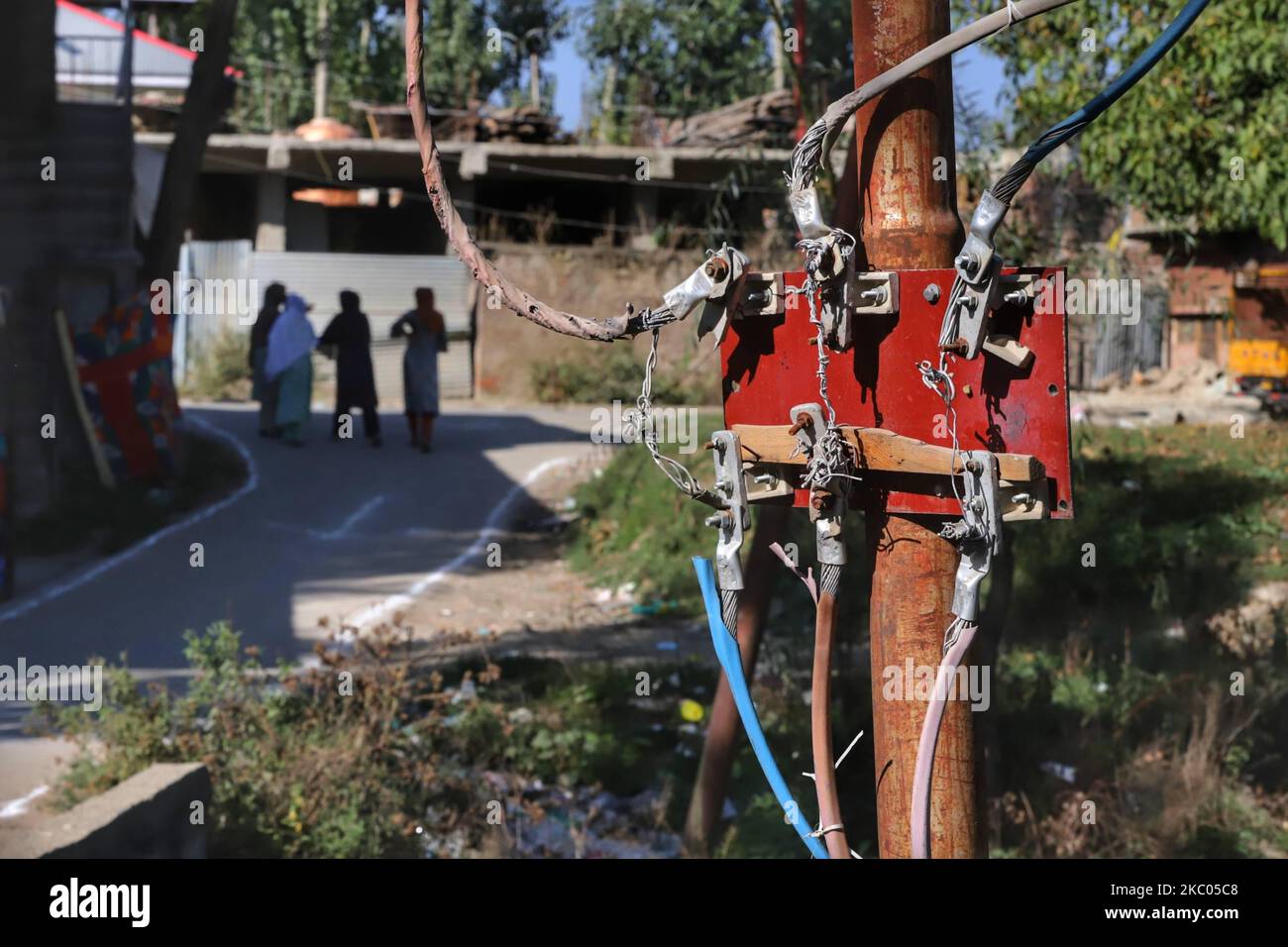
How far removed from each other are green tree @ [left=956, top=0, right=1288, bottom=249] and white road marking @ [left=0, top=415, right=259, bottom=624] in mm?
6653

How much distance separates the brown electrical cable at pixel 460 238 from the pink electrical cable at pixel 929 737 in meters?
0.76

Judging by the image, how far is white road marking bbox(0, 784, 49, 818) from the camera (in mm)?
4996

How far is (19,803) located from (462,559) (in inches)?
221

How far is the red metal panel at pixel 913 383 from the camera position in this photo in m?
2.26

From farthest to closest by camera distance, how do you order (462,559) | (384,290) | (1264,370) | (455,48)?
(455,48) < (384,290) < (1264,370) < (462,559)

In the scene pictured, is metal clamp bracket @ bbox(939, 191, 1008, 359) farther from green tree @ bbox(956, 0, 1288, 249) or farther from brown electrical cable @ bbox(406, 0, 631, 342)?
green tree @ bbox(956, 0, 1288, 249)

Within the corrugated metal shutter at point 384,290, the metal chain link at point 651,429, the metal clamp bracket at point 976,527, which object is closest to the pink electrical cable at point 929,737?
the metal clamp bracket at point 976,527

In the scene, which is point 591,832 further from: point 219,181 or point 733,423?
point 219,181

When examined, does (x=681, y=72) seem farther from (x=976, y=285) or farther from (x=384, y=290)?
(x=976, y=285)

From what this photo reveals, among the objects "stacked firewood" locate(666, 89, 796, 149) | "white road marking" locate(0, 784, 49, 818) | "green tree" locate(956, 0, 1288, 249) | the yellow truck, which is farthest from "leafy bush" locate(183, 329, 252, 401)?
"white road marking" locate(0, 784, 49, 818)

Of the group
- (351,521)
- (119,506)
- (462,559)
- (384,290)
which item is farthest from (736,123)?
(119,506)

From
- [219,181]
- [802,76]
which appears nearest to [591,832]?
[802,76]

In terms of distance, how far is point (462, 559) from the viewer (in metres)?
10.7

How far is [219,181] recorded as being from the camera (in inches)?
945
